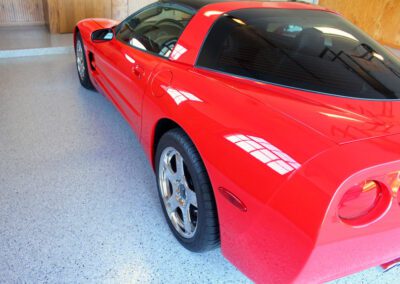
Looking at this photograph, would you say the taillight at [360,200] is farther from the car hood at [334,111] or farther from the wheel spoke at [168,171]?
the wheel spoke at [168,171]

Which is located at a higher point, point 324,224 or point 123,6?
point 324,224

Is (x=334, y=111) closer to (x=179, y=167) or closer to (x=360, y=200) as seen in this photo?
(x=360, y=200)

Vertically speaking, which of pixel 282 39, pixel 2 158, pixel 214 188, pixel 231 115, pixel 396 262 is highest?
pixel 282 39

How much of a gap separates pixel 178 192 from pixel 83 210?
0.62 metres

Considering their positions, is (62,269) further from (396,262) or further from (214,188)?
(396,262)

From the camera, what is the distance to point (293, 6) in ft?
6.27

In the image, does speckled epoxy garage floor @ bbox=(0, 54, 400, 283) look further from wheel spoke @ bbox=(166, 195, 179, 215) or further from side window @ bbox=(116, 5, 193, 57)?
side window @ bbox=(116, 5, 193, 57)

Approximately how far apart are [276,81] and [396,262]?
32.1 inches

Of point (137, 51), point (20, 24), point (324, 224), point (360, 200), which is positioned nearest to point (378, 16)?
point (137, 51)

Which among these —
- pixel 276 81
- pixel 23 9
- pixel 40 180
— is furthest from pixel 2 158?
pixel 23 9

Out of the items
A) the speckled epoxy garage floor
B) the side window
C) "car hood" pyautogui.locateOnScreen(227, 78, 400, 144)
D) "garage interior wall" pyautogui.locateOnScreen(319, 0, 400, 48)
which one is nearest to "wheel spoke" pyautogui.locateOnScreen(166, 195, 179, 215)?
the speckled epoxy garage floor

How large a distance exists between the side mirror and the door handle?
708 mm

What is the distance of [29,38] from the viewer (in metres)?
5.39

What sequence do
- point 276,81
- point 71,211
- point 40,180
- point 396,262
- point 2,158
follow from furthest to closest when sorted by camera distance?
1. point 2,158
2. point 40,180
3. point 71,211
4. point 276,81
5. point 396,262
